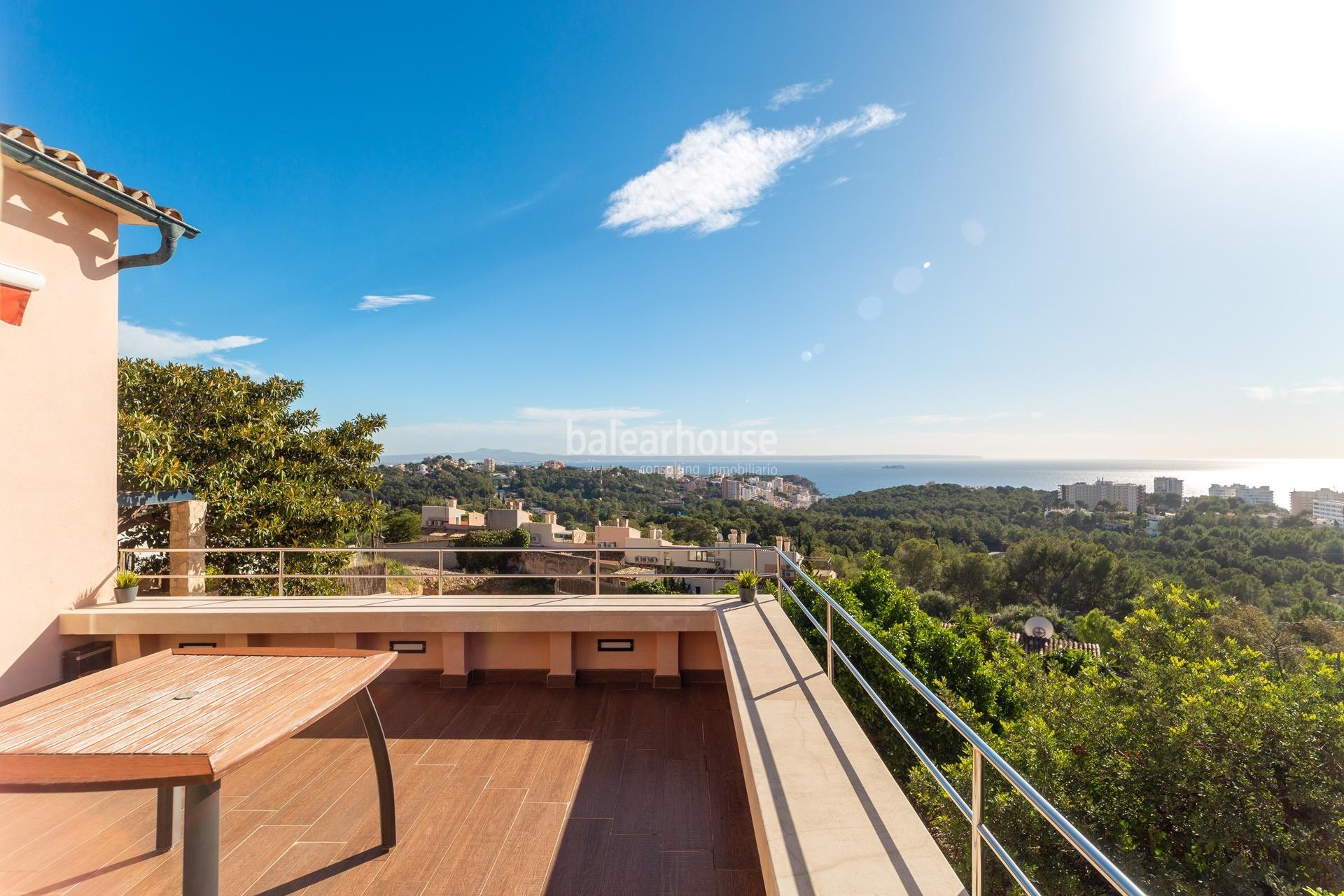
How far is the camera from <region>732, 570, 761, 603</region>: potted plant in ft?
14.5

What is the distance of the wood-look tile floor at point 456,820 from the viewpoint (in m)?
2.12

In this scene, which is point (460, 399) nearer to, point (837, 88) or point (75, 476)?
point (837, 88)

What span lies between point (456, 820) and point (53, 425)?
3985mm

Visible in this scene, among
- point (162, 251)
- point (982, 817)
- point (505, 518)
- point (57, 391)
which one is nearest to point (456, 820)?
point (982, 817)

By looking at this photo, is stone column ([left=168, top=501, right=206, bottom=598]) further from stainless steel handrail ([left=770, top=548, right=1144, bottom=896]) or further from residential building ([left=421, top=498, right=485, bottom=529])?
residential building ([left=421, top=498, right=485, bottom=529])

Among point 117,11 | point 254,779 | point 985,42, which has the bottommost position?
point 254,779

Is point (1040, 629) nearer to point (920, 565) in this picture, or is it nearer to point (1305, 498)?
point (920, 565)

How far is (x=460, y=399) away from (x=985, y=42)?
27785 millimetres

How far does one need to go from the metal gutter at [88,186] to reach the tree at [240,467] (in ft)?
7.60

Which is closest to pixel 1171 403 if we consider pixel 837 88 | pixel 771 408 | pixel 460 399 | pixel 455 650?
pixel 771 408

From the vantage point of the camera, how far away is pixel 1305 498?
38.0m

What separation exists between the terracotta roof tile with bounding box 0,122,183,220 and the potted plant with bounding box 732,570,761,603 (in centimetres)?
532

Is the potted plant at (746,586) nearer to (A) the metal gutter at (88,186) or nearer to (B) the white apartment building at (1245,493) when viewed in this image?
(A) the metal gutter at (88,186)

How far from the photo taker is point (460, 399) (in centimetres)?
3080
